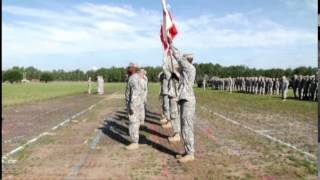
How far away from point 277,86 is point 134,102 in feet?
122

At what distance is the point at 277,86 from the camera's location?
50.2 m

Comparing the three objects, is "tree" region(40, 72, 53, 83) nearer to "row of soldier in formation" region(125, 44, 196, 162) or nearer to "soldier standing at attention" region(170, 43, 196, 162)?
"row of soldier in formation" region(125, 44, 196, 162)

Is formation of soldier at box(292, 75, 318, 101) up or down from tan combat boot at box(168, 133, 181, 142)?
up

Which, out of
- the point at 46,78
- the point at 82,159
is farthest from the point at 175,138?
the point at 46,78

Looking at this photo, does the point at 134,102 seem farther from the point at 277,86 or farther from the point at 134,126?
the point at 277,86

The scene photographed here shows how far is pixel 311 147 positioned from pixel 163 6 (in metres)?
4.90

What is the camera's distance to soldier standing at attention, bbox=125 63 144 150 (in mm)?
14195

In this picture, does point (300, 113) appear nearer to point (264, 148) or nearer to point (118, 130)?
point (118, 130)

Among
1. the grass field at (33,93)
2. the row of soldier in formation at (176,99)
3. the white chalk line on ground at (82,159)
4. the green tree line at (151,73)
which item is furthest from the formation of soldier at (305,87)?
the green tree line at (151,73)

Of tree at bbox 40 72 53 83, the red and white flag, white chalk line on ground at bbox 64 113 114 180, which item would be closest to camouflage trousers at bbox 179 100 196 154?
white chalk line on ground at bbox 64 113 114 180

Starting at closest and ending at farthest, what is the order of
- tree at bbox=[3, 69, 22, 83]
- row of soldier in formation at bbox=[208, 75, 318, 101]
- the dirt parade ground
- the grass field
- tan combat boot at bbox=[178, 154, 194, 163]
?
the dirt parade ground, tan combat boot at bbox=[178, 154, 194, 163], row of soldier in formation at bbox=[208, 75, 318, 101], the grass field, tree at bbox=[3, 69, 22, 83]

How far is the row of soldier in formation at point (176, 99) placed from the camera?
39.5 ft

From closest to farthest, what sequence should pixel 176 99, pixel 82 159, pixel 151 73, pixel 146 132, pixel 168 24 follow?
pixel 82 159 < pixel 176 99 < pixel 168 24 < pixel 146 132 < pixel 151 73

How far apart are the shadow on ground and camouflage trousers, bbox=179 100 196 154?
99 centimetres
